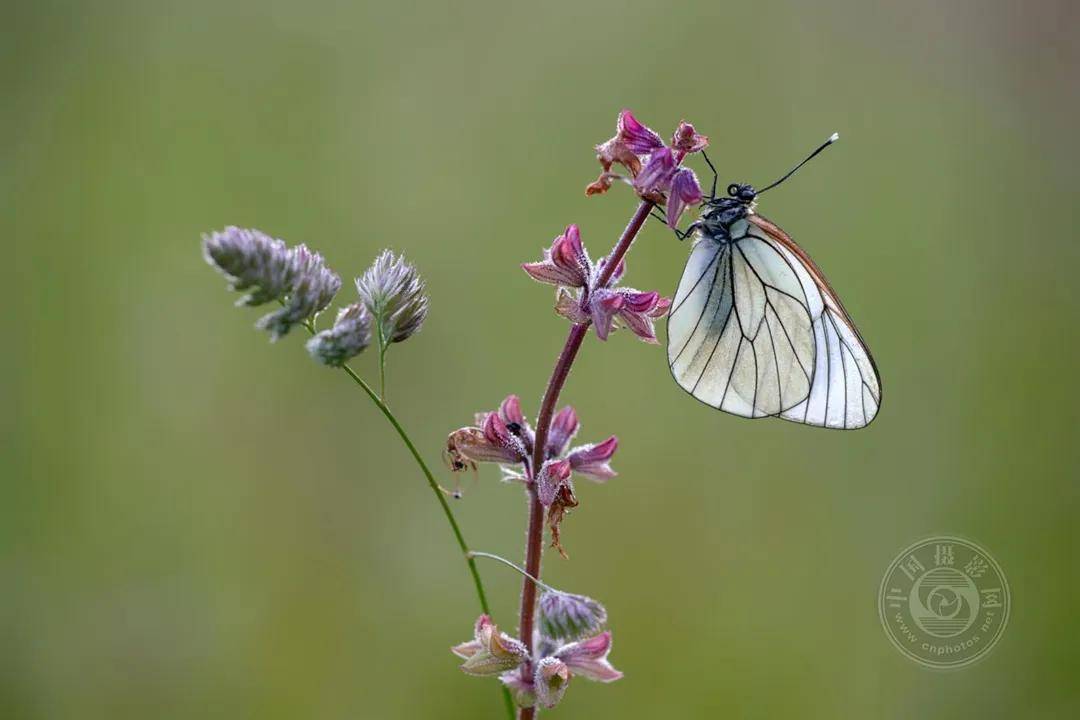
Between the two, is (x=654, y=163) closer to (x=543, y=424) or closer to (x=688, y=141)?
(x=688, y=141)

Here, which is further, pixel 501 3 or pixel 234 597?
pixel 501 3

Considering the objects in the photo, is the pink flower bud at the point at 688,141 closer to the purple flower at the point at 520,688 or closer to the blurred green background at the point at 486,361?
the purple flower at the point at 520,688

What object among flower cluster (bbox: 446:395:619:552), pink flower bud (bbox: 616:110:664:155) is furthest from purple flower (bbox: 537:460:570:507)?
pink flower bud (bbox: 616:110:664:155)

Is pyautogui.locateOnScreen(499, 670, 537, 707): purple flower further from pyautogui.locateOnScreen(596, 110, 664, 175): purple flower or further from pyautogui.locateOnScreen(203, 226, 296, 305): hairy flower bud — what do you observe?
pyautogui.locateOnScreen(596, 110, 664, 175): purple flower

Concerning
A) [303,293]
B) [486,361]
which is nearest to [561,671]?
[303,293]

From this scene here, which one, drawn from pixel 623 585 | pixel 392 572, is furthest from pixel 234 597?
pixel 623 585

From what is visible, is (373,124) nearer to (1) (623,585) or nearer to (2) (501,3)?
(2) (501,3)
